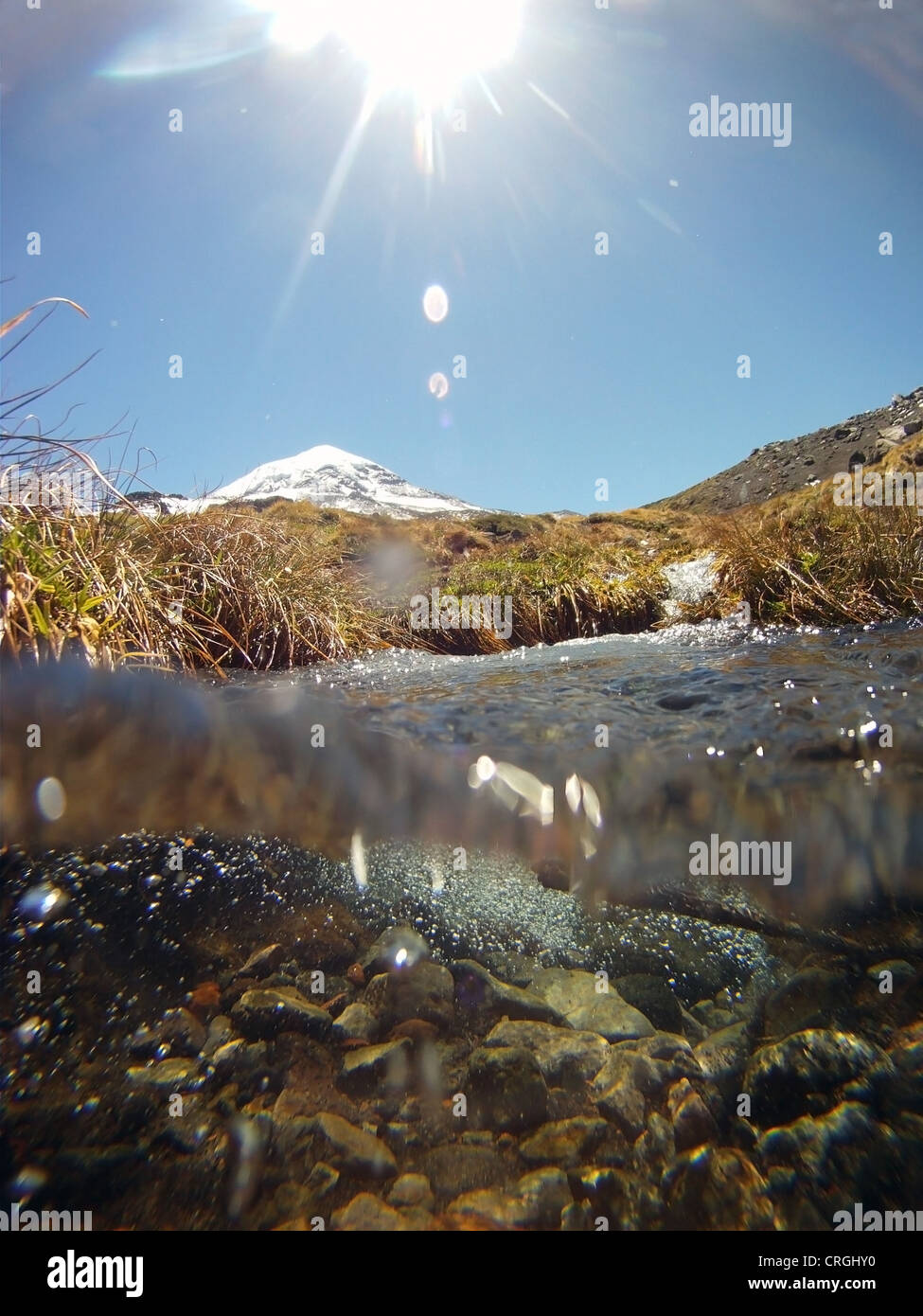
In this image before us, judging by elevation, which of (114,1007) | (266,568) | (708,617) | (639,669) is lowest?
(114,1007)

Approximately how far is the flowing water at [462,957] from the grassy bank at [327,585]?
611mm

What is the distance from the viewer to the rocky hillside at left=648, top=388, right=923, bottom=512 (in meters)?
20.7

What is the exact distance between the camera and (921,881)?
210 cm

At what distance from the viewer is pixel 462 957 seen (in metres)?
1.74

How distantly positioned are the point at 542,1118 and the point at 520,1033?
204 millimetres

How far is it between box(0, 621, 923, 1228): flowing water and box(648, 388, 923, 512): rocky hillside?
19.3 m

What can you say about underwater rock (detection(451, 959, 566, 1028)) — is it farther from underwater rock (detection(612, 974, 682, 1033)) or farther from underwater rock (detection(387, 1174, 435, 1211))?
underwater rock (detection(387, 1174, 435, 1211))

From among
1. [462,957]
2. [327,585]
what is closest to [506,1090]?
[462,957]

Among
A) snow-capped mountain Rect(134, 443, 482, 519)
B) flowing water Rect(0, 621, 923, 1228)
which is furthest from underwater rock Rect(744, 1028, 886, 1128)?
snow-capped mountain Rect(134, 443, 482, 519)

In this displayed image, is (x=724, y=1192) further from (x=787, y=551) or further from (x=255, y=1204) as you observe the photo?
(x=787, y=551)

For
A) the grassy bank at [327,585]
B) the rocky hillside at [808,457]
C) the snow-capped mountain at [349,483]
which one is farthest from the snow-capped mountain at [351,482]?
the grassy bank at [327,585]

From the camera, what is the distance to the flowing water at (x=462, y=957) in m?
1.17

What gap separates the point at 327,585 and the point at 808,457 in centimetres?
2743

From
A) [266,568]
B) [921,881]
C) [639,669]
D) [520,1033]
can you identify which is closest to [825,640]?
[639,669]
